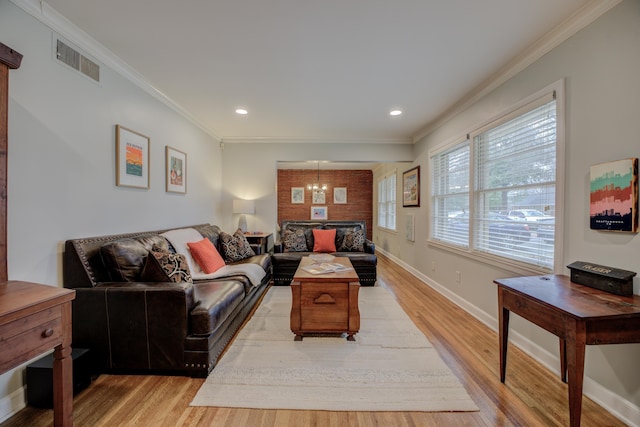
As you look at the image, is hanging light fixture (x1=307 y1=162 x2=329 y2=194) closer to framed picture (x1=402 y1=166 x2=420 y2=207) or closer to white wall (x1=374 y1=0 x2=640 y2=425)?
framed picture (x1=402 y1=166 x2=420 y2=207)

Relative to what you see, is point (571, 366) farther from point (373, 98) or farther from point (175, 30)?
point (175, 30)

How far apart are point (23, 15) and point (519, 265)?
4028 mm

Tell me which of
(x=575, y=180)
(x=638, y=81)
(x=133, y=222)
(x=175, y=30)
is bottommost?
(x=133, y=222)

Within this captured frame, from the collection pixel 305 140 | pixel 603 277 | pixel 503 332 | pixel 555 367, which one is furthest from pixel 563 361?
pixel 305 140

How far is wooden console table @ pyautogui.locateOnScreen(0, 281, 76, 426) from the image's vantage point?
39.2 inches

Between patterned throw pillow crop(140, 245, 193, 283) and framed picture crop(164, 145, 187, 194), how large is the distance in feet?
4.38

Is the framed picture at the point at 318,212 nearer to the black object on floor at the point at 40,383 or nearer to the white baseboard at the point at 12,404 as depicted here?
the black object on floor at the point at 40,383

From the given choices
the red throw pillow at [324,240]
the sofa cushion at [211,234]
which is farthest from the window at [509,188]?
the sofa cushion at [211,234]

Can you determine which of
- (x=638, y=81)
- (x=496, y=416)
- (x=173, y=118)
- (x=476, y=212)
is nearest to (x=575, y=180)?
(x=638, y=81)

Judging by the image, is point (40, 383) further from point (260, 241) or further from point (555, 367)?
point (555, 367)

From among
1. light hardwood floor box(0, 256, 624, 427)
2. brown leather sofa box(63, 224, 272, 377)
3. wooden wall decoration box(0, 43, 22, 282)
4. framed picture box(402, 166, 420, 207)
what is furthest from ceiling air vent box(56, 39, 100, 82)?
framed picture box(402, 166, 420, 207)

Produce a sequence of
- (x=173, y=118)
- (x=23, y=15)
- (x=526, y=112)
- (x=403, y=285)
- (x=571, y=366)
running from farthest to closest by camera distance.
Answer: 1. (x=403, y=285)
2. (x=173, y=118)
3. (x=526, y=112)
4. (x=23, y=15)
5. (x=571, y=366)

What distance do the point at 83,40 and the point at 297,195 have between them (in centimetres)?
607

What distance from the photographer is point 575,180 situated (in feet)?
5.88
